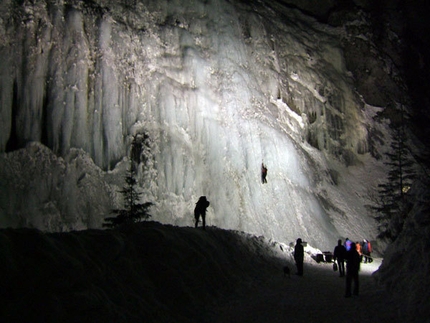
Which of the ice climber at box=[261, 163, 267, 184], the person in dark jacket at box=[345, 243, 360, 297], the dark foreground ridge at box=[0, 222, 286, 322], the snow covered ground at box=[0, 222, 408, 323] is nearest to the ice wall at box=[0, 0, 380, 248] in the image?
the ice climber at box=[261, 163, 267, 184]

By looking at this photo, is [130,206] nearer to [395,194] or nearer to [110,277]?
[110,277]

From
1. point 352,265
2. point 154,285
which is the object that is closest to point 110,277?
point 154,285

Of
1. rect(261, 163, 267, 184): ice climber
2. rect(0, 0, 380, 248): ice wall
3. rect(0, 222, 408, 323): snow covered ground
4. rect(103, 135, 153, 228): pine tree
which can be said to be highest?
rect(0, 0, 380, 248): ice wall

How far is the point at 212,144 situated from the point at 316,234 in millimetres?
7708

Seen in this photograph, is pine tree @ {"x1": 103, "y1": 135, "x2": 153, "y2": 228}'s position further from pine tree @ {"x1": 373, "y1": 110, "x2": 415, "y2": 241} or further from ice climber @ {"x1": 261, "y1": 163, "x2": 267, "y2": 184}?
pine tree @ {"x1": 373, "y1": 110, "x2": 415, "y2": 241}

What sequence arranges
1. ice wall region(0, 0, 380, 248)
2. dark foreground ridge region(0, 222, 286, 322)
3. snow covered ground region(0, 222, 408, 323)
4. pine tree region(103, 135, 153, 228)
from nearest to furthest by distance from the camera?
dark foreground ridge region(0, 222, 286, 322), snow covered ground region(0, 222, 408, 323), pine tree region(103, 135, 153, 228), ice wall region(0, 0, 380, 248)

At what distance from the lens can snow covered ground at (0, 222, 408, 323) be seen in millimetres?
5703

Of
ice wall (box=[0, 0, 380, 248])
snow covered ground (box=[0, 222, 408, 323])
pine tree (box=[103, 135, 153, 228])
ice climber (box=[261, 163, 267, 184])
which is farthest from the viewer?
ice climber (box=[261, 163, 267, 184])

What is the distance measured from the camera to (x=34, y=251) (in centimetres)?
611

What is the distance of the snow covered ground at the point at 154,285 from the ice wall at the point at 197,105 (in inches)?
336

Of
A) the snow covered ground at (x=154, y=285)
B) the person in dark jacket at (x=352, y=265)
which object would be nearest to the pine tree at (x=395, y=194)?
the snow covered ground at (x=154, y=285)

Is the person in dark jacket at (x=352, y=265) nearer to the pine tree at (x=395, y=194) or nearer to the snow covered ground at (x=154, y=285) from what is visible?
the snow covered ground at (x=154, y=285)

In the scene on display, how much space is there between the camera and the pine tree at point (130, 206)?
16.4m

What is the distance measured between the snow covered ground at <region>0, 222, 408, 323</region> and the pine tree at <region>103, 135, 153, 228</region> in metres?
4.90
